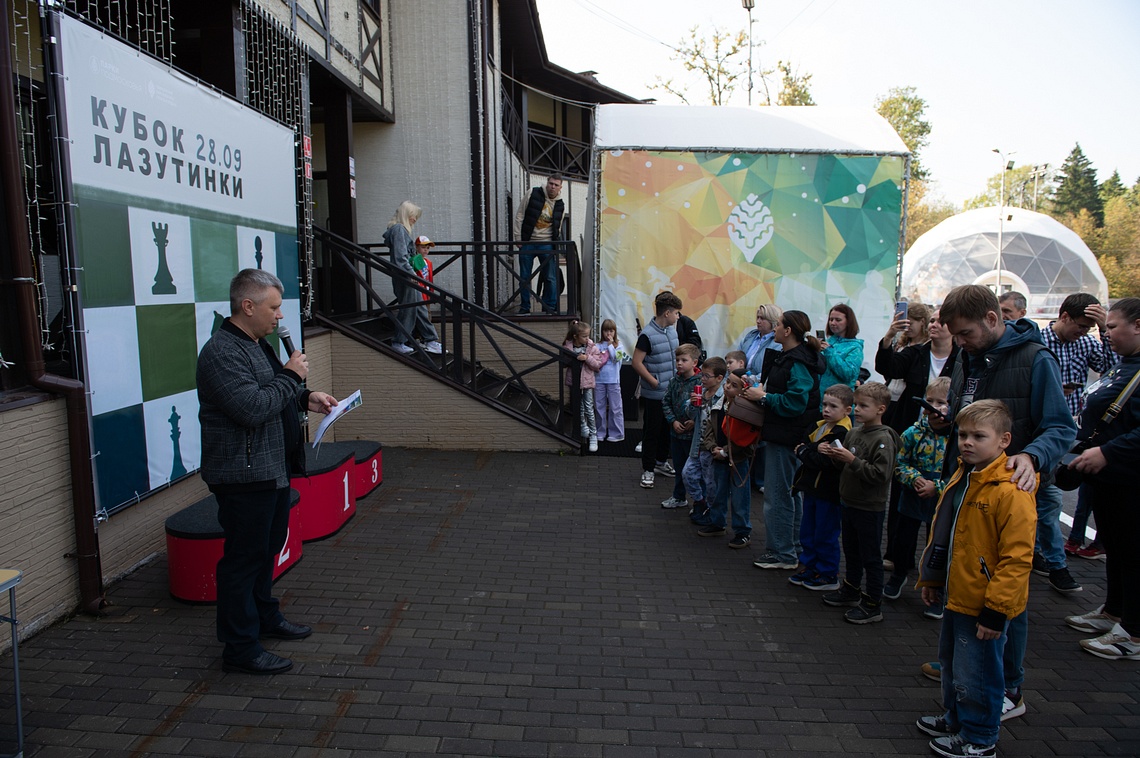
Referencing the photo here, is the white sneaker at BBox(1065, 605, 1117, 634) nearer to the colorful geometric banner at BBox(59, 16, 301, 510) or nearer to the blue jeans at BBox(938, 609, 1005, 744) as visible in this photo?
the blue jeans at BBox(938, 609, 1005, 744)

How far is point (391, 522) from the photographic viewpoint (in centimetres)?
589

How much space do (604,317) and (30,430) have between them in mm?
6659

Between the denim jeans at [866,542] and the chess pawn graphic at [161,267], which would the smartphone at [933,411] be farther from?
the chess pawn graphic at [161,267]

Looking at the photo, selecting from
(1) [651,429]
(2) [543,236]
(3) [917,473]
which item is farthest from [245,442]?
(2) [543,236]

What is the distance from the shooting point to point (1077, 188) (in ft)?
250

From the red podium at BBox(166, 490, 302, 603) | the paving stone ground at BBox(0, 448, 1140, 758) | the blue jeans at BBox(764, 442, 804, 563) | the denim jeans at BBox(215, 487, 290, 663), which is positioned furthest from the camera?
the blue jeans at BBox(764, 442, 804, 563)

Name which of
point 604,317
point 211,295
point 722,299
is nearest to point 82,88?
point 211,295

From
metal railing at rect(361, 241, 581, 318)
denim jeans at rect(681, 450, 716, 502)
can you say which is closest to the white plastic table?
denim jeans at rect(681, 450, 716, 502)

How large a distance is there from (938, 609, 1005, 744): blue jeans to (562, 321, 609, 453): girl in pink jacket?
5567mm

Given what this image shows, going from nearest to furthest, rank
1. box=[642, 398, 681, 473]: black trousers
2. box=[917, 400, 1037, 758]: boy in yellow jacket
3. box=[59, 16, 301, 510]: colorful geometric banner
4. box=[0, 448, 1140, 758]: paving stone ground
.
A: box=[917, 400, 1037, 758]: boy in yellow jacket, box=[0, 448, 1140, 758]: paving stone ground, box=[59, 16, 301, 510]: colorful geometric banner, box=[642, 398, 681, 473]: black trousers

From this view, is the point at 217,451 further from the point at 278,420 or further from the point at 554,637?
the point at 554,637

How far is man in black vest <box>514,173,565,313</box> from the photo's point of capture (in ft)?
35.8

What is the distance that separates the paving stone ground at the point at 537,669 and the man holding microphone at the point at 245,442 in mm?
292

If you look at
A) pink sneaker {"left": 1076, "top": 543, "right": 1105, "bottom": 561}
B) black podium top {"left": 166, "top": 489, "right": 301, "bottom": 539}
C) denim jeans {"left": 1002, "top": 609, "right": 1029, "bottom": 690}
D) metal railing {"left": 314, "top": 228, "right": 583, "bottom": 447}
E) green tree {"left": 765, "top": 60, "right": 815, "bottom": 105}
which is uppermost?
green tree {"left": 765, "top": 60, "right": 815, "bottom": 105}
